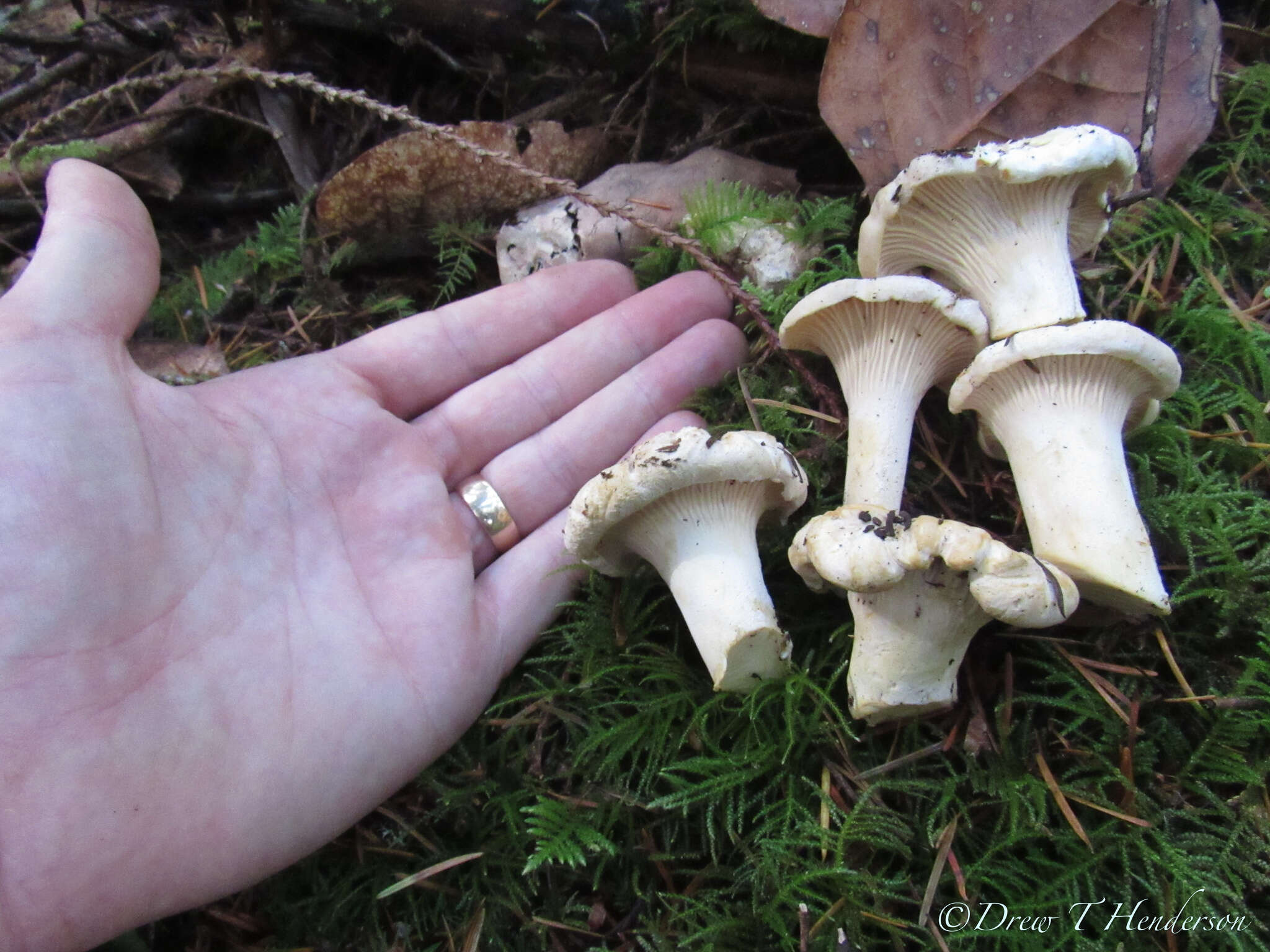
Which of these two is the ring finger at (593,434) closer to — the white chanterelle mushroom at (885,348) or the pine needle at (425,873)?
the white chanterelle mushroom at (885,348)

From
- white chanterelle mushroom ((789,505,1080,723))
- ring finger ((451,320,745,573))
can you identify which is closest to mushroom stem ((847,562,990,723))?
white chanterelle mushroom ((789,505,1080,723))

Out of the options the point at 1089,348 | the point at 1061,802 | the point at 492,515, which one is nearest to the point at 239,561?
the point at 492,515

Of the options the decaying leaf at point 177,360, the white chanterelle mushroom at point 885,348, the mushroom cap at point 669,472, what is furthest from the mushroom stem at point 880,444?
the decaying leaf at point 177,360

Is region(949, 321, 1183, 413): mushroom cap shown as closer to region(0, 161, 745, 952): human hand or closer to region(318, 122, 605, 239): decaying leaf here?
region(0, 161, 745, 952): human hand

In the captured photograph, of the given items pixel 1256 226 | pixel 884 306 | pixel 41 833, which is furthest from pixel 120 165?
pixel 1256 226

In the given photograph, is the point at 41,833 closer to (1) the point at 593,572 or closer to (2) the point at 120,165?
(1) the point at 593,572

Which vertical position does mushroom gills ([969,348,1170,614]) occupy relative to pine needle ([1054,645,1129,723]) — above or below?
above
